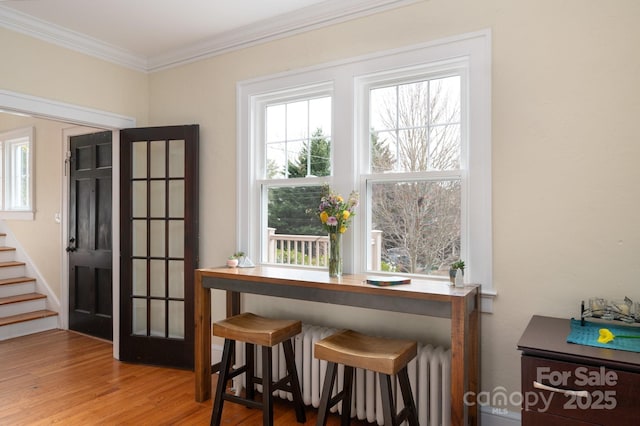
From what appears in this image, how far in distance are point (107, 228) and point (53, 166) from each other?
1352mm

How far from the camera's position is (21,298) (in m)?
5.06

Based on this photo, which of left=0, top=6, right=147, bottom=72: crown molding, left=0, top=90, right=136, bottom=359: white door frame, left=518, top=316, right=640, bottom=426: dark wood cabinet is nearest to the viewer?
left=518, top=316, right=640, bottom=426: dark wood cabinet

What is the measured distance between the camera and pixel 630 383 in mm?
1602

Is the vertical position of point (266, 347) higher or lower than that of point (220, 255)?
lower

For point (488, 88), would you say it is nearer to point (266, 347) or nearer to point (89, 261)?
point (266, 347)

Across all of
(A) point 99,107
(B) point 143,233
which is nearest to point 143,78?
(A) point 99,107

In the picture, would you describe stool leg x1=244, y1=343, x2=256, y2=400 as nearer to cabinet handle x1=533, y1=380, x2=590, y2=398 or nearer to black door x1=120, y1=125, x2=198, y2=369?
black door x1=120, y1=125, x2=198, y2=369

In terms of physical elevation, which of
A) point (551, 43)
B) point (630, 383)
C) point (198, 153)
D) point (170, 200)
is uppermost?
point (551, 43)

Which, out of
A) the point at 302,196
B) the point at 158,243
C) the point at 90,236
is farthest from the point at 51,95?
the point at 302,196

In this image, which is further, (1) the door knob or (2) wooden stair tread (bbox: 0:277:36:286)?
(2) wooden stair tread (bbox: 0:277:36:286)

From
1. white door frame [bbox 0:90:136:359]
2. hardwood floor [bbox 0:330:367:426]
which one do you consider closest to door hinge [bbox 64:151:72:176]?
white door frame [bbox 0:90:136:359]

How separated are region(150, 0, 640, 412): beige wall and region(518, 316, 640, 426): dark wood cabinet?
0.63 meters

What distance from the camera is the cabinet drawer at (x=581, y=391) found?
162 centimetres

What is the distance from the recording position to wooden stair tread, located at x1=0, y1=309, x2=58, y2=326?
467 centimetres
